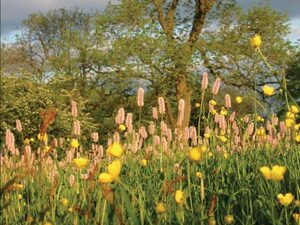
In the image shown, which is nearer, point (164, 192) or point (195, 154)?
point (195, 154)

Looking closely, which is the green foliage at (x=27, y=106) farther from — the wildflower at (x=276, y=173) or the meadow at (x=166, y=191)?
the wildflower at (x=276, y=173)

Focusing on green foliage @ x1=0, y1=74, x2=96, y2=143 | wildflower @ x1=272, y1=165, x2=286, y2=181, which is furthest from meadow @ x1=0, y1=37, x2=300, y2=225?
green foliage @ x1=0, y1=74, x2=96, y2=143

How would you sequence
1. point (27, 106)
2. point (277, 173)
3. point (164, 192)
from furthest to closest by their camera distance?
point (27, 106) → point (164, 192) → point (277, 173)

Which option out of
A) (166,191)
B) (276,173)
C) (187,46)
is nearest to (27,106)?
(187,46)

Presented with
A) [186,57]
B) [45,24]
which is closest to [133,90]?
[186,57]

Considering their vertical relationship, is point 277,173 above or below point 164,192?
above

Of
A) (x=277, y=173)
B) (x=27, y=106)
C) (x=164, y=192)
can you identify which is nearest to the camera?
(x=277, y=173)

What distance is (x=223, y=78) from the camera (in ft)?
92.7

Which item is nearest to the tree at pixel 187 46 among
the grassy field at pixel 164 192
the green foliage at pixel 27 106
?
the green foliage at pixel 27 106

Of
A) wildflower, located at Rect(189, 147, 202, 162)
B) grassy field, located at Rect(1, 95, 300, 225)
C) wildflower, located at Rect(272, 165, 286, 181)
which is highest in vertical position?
wildflower, located at Rect(189, 147, 202, 162)

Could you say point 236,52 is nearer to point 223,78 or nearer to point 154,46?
point 223,78

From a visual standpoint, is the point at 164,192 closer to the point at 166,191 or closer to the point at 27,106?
the point at 166,191

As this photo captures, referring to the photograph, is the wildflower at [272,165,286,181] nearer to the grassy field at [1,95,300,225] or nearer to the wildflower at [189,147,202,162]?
the grassy field at [1,95,300,225]

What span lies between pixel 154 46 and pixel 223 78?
168 inches
